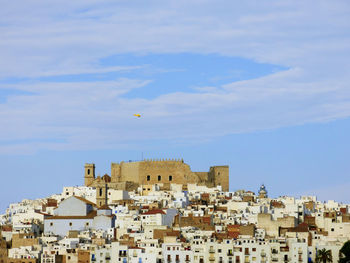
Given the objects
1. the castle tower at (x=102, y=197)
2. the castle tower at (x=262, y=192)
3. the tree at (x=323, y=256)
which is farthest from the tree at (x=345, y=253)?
the castle tower at (x=262, y=192)

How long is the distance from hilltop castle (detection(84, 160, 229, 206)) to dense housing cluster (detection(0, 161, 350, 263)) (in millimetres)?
3026

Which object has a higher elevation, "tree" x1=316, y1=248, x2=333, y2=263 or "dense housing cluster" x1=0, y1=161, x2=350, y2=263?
"dense housing cluster" x1=0, y1=161, x2=350, y2=263

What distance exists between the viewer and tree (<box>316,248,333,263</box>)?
78.9 meters

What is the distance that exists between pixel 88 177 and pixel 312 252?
4629 cm

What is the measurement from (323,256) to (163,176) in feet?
140

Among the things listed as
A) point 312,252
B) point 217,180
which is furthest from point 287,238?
point 217,180

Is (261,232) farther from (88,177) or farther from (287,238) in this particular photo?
(88,177)

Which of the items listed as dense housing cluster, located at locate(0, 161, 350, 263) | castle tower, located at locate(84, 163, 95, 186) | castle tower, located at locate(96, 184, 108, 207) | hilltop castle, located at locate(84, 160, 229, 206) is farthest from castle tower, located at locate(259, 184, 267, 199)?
castle tower, located at locate(96, 184, 108, 207)

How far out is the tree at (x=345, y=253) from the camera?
7775 centimetres

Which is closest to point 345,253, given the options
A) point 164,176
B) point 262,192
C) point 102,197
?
point 102,197

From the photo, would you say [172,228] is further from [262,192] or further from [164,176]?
[262,192]

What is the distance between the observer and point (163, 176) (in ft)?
391

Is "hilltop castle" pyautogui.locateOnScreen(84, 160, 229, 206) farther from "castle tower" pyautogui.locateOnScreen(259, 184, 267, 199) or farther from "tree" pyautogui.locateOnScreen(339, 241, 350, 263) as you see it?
"tree" pyautogui.locateOnScreen(339, 241, 350, 263)

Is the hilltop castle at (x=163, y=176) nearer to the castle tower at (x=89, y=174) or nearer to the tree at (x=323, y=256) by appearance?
the castle tower at (x=89, y=174)
